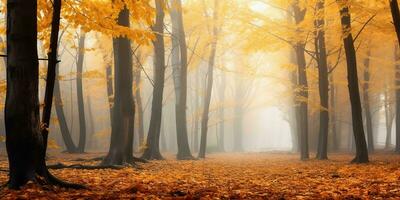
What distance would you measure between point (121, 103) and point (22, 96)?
653 centimetres

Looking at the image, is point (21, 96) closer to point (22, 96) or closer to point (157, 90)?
point (22, 96)

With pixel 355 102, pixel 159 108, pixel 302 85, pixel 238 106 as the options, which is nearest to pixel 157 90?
pixel 159 108

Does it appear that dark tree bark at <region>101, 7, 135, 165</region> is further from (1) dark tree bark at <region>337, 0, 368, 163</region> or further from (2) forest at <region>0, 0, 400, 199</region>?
(1) dark tree bark at <region>337, 0, 368, 163</region>

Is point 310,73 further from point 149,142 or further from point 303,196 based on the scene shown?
point 303,196

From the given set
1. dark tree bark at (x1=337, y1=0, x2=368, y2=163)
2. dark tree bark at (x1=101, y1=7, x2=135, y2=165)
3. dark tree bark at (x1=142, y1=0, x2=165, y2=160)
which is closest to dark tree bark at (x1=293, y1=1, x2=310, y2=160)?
dark tree bark at (x1=337, y1=0, x2=368, y2=163)

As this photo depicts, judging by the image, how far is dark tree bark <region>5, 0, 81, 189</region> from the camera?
20.2 feet

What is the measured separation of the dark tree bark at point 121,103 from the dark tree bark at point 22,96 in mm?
6063

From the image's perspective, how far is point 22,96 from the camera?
6.16 m

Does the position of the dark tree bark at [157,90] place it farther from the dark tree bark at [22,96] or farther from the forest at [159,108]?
the dark tree bark at [22,96]

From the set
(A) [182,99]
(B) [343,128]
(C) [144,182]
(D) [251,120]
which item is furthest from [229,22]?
(D) [251,120]

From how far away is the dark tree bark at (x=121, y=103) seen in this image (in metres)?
12.5

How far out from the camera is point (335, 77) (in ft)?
93.2

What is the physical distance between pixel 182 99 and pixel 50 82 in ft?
43.2

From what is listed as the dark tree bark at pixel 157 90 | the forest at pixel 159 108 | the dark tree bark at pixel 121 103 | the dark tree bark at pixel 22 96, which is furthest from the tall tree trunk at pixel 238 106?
the dark tree bark at pixel 22 96
